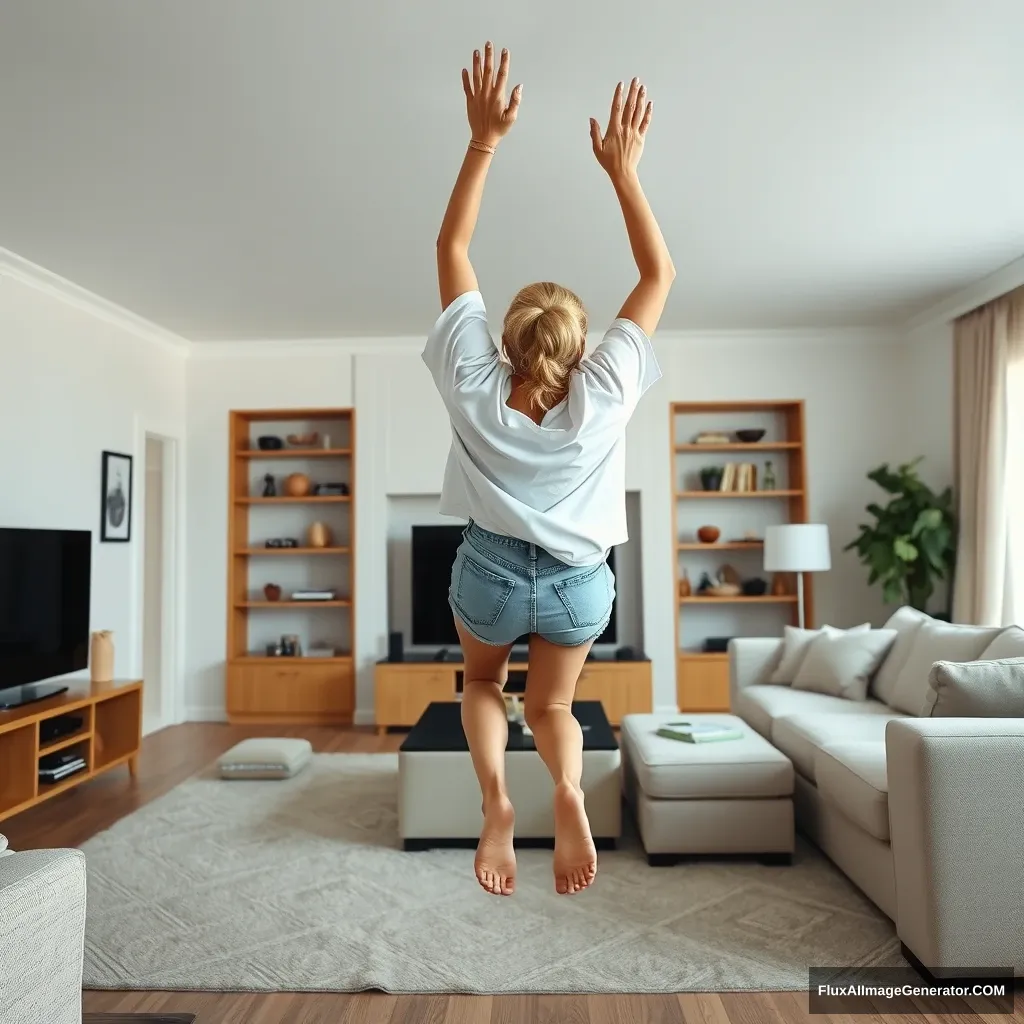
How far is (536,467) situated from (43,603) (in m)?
3.76

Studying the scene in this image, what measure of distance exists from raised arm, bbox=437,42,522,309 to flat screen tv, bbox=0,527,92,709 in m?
3.39

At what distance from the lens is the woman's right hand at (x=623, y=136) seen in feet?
4.80

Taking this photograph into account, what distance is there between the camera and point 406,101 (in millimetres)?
2947

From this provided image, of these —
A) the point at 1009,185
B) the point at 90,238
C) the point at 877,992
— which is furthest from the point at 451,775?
the point at 1009,185

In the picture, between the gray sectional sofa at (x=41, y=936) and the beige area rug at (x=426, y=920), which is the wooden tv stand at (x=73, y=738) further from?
the gray sectional sofa at (x=41, y=936)

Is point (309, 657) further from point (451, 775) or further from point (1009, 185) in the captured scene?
point (1009, 185)

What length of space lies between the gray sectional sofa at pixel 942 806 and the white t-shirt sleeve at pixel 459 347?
182 cm

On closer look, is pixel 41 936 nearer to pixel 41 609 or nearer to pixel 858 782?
pixel 858 782

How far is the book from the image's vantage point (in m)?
3.54

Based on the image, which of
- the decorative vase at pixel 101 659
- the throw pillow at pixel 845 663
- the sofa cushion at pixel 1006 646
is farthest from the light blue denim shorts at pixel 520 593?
the decorative vase at pixel 101 659

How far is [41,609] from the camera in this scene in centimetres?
423

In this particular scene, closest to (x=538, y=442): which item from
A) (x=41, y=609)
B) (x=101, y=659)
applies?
(x=41, y=609)

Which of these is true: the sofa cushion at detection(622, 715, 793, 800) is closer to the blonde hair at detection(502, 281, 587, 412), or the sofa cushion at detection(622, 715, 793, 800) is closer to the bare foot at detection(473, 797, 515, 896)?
the bare foot at detection(473, 797, 515, 896)

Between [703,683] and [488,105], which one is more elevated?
[488,105]
